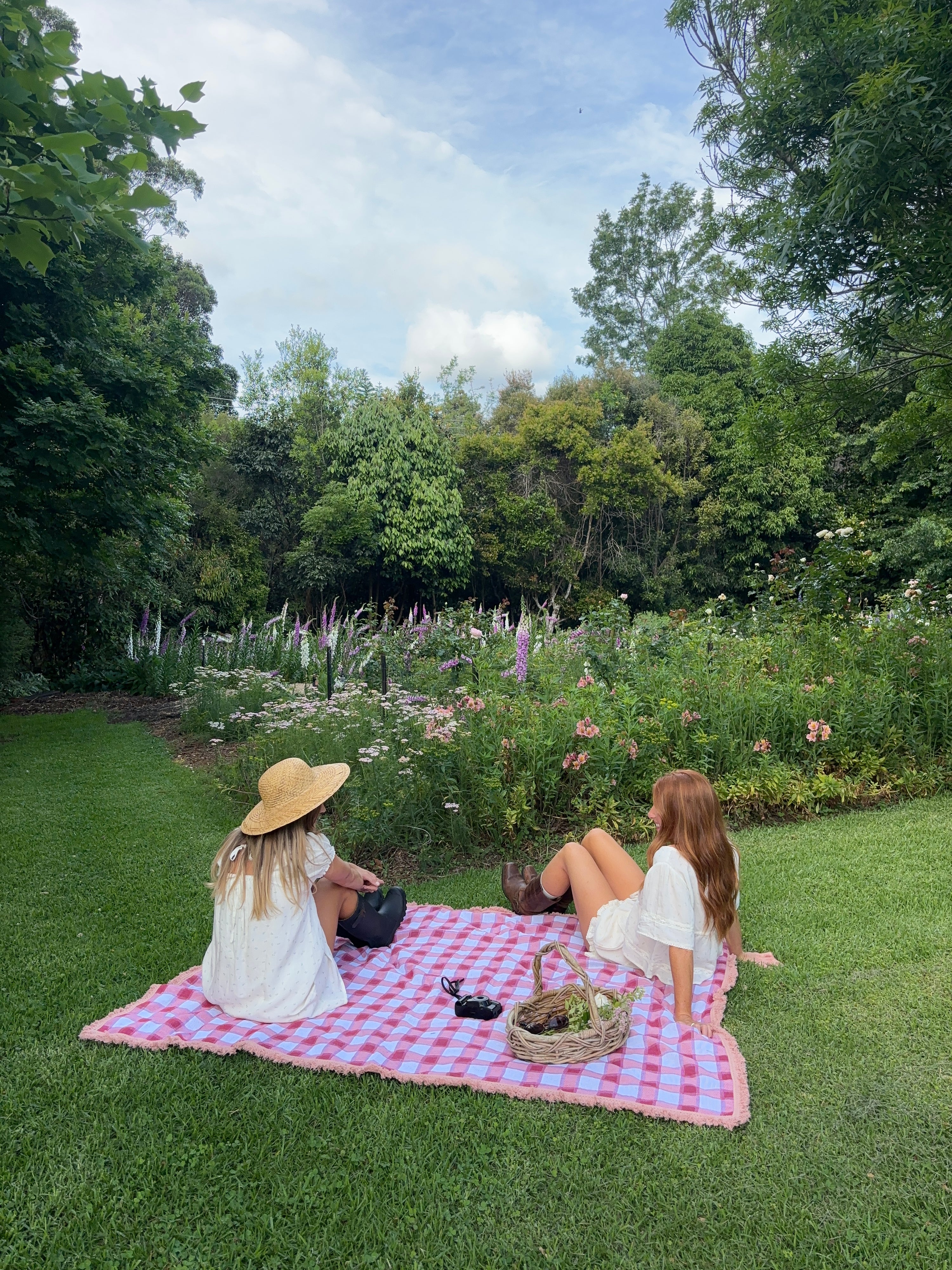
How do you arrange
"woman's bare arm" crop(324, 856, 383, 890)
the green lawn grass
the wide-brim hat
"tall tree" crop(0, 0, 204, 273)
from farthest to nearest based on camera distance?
"woman's bare arm" crop(324, 856, 383, 890) → the wide-brim hat → "tall tree" crop(0, 0, 204, 273) → the green lawn grass

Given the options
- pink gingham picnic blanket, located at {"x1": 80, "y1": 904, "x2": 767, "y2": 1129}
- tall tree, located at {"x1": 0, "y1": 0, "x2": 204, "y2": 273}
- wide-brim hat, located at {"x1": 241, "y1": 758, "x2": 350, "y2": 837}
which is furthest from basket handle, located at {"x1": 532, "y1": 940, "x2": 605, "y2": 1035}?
tall tree, located at {"x1": 0, "y1": 0, "x2": 204, "y2": 273}

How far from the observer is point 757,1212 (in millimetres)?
1957

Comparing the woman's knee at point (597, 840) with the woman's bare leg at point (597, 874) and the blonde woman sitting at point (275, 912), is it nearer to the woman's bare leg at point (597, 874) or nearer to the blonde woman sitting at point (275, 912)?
the woman's bare leg at point (597, 874)

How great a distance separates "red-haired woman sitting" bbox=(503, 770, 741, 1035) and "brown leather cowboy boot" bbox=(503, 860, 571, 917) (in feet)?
1.23

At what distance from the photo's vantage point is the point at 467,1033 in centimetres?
273

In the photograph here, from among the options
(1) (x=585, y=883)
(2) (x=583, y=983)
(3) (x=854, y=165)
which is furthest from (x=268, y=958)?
(3) (x=854, y=165)

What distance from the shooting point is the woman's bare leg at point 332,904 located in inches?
124

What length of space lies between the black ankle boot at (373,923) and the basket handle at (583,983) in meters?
0.82

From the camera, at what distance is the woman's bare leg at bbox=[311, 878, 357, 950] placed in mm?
3158

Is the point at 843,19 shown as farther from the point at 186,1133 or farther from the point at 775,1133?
the point at 186,1133

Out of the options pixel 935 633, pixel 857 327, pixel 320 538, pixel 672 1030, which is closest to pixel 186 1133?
pixel 672 1030

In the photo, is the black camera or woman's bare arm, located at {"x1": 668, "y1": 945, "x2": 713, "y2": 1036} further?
the black camera

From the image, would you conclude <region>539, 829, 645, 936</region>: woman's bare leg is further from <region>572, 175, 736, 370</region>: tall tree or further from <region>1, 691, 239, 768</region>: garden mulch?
<region>572, 175, 736, 370</region>: tall tree

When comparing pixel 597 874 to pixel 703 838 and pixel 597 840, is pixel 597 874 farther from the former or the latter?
pixel 703 838
